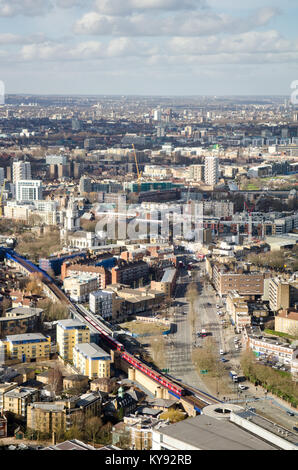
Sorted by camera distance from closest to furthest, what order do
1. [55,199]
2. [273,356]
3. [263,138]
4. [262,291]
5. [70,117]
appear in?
1. [273,356]
2. [262,291]
3. [55,199]
4. [263,138]
5. [70,117]

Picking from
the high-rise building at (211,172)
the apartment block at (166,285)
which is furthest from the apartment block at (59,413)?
the high-rise building at (211,172)

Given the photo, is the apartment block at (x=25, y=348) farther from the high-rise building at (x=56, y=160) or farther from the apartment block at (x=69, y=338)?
the high-rise building at (x=56, y=160)

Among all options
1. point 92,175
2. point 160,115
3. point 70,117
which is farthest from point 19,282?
point 160,115

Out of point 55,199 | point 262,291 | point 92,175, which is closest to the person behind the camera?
point 262,291

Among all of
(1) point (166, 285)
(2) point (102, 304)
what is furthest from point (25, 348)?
(1) point (166, 285)

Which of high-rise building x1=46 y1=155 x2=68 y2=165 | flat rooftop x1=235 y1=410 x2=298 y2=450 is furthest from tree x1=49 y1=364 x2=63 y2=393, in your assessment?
high-rise building x1=46 y1=155 x2=68 y2=165

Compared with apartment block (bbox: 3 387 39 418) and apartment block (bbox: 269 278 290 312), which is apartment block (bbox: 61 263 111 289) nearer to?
apartment block (bbox: 269 278 290 312)
